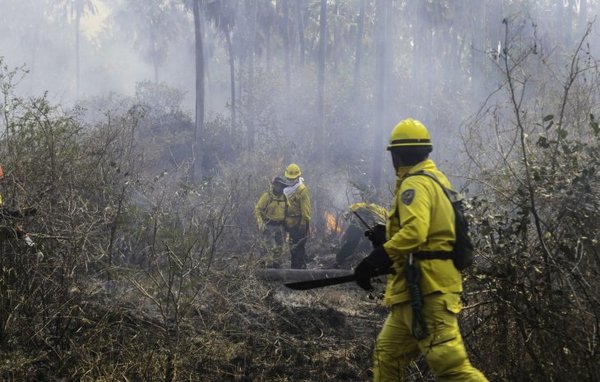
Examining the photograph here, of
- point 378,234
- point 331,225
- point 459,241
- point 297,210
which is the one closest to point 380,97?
point 331,225

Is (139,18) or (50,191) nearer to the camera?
(50,191)

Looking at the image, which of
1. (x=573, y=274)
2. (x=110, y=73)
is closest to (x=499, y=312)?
(x=573, y=274)

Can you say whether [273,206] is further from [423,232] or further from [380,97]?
[380,97]

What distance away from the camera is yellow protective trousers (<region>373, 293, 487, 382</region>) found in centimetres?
352

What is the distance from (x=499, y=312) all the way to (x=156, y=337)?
8.33 feet

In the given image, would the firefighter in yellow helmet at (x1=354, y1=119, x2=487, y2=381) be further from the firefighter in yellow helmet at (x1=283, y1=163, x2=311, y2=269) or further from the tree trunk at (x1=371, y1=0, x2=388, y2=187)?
the tree trunk at (x1=371, y1=0, x2=388, y2=187)

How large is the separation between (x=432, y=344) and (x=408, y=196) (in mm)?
800

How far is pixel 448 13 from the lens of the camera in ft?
119

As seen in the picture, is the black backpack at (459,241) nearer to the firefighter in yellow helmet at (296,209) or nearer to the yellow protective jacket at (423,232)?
the yellow protective jacket at (423,232)

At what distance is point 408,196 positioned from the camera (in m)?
3.72

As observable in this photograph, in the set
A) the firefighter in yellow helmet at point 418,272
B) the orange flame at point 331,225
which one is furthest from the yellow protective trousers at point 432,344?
the orange flame at point 331,225

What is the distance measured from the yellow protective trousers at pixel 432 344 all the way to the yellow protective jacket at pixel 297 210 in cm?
657

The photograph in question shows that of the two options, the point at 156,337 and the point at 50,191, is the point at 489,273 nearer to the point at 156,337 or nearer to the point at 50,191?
the point at 156,337

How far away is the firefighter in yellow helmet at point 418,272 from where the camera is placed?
360 centimetres
